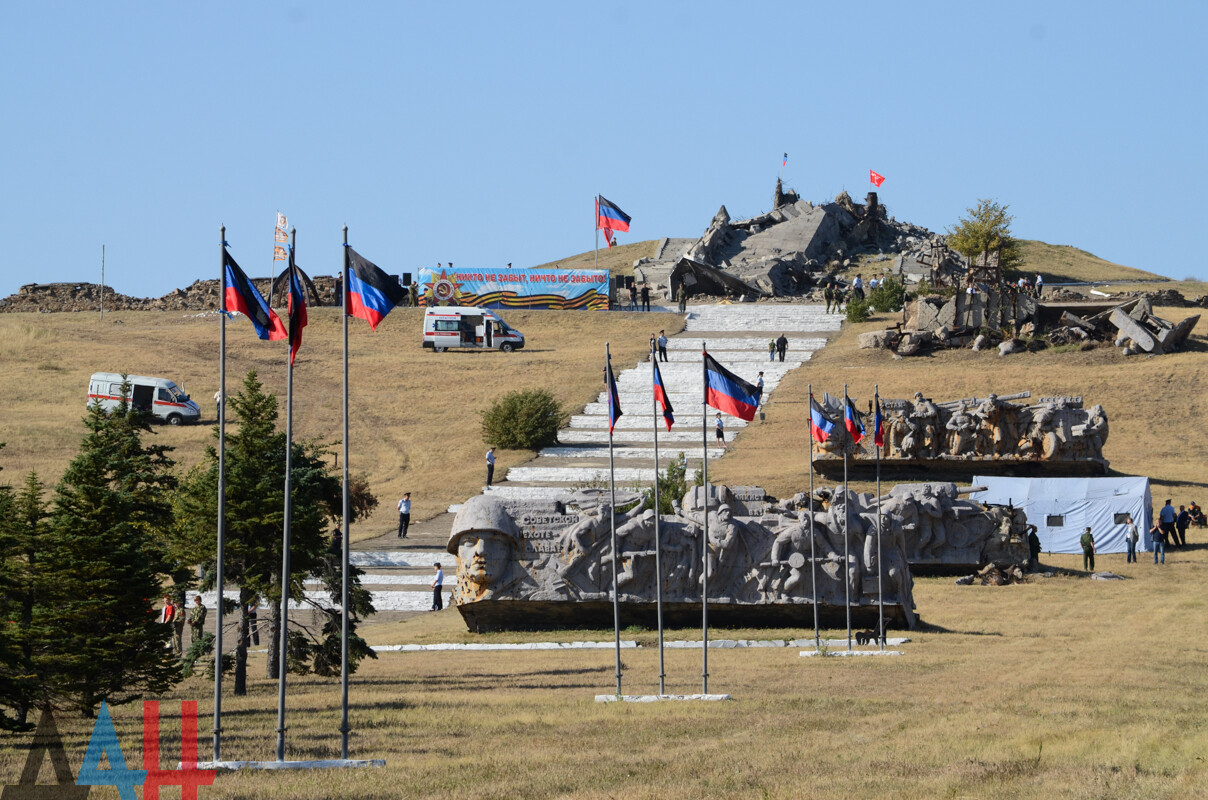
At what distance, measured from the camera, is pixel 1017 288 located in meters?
57.2

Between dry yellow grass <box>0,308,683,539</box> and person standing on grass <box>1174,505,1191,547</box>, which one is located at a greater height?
dry yellow grass <box>0,308,683,539</box>

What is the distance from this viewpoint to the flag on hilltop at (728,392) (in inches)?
705

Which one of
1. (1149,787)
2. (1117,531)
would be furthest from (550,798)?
(1117,531)

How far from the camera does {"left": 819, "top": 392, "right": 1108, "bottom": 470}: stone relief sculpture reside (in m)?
36.1

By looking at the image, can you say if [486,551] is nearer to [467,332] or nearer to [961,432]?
[961,432]

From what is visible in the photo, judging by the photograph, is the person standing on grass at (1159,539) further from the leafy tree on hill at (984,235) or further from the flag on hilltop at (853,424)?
the leafy tree on hill at (984,235)

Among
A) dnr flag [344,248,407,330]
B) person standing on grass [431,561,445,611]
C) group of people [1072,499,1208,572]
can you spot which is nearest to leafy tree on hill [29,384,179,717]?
dnr flag [344,248,407,330]

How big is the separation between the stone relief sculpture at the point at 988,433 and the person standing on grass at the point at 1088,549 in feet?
25.4

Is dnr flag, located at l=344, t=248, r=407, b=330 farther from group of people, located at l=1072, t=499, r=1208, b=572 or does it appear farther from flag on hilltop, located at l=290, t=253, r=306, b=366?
group of people, located at l=1072, t=499, r=1208, b=572

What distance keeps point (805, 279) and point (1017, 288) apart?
22.2 meters

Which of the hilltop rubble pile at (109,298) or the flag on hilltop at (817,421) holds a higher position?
the hilltop rubble pile at (109,298)

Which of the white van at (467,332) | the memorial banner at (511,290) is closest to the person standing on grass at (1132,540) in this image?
the white van at (467,332)

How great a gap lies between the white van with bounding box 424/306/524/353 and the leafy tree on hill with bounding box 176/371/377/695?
4146cm

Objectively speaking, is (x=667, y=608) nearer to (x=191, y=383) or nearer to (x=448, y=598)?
(x=448, y=598)
